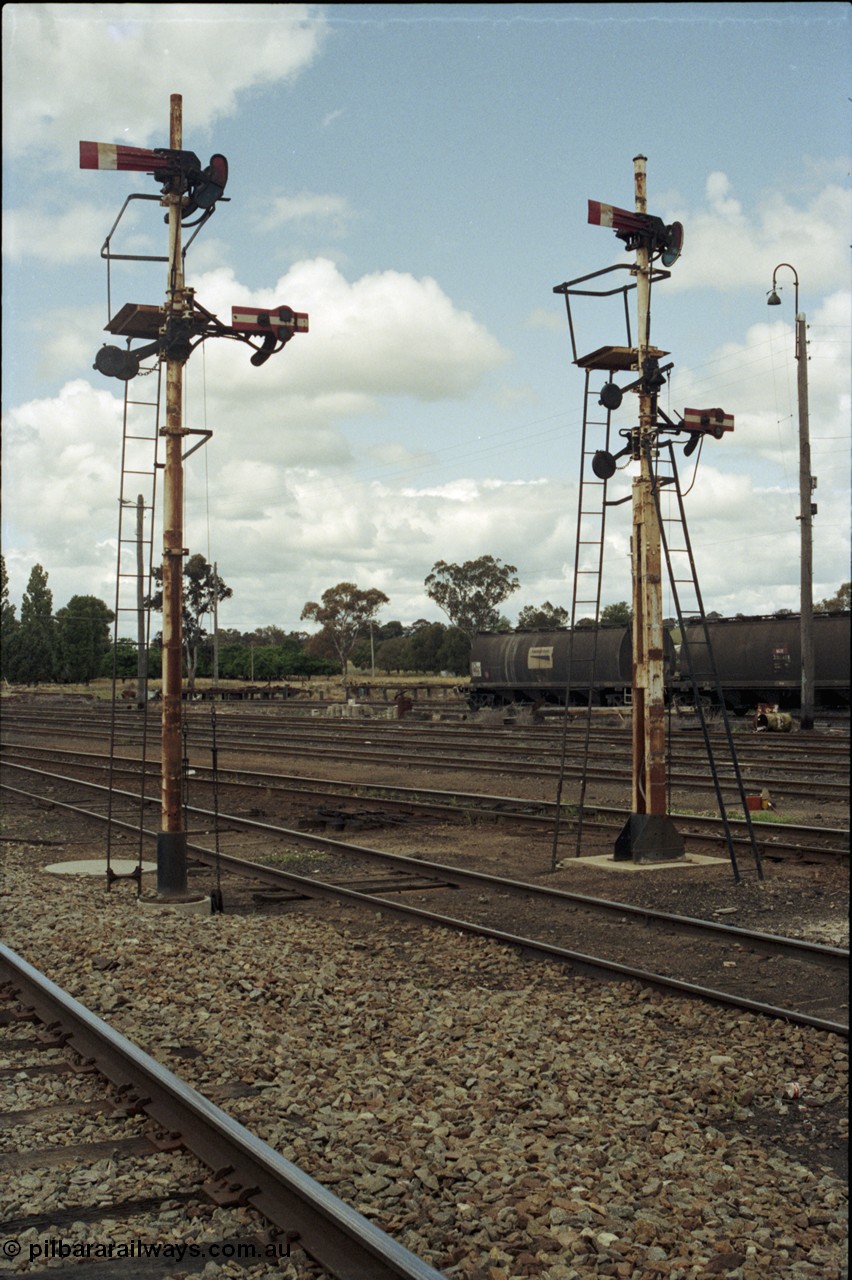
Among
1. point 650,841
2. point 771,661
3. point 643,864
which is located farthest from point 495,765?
point 771,661

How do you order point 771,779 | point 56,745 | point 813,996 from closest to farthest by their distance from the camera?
point 813,996 < point 771,779 < point 56,745

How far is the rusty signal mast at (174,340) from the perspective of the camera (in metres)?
9.65

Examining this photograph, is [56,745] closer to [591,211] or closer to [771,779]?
[771,779]

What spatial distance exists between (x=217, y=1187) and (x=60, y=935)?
15.3 ft

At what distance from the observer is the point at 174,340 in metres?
9.66

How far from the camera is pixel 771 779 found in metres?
19.4

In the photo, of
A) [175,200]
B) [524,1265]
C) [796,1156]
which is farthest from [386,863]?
[524,1265]

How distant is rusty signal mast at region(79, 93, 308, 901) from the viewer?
31.7 feet

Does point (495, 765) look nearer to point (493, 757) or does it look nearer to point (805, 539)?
point (493, 757)

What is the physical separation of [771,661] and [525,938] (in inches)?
1140

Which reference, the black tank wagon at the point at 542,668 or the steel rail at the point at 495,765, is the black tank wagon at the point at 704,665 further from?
the steel rail at the point at 495,765

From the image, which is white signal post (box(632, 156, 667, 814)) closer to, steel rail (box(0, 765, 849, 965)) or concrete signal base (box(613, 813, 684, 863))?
concrete signal base (box(613, 813, 684, 863))

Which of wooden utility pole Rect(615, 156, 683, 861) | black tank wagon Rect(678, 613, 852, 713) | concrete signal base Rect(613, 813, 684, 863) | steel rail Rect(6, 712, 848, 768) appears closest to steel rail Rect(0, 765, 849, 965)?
concrete signal base Rect(613, 813, 684, 863)

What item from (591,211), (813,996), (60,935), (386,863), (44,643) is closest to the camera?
(813,996)
